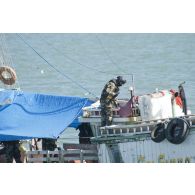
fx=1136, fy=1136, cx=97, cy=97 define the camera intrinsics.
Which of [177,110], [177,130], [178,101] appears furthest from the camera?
[178,101]

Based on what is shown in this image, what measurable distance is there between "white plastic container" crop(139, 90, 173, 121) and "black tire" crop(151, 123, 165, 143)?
570 mm

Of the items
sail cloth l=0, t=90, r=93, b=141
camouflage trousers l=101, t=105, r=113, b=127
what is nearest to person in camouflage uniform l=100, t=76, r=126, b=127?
camouflage trousers l=101, t=105, r=113, b=127

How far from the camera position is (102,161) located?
74.5ft

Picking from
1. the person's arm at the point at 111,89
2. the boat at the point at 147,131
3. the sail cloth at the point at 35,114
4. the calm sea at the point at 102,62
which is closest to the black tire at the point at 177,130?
the boat at the point at 147,131

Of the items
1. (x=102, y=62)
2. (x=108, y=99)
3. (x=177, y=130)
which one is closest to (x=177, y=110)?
(x=177, y=130)

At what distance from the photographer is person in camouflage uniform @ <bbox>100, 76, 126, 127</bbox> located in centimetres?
2294

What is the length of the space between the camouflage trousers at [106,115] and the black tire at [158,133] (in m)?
1.15

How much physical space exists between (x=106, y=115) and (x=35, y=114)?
1904mm

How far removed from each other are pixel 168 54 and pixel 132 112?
2748cm

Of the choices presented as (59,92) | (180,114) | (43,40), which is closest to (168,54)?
(43,40)

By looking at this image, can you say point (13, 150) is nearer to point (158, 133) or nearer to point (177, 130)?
point (158, 133)

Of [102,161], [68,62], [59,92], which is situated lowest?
[102,161]

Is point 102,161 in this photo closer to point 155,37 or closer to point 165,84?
point 165,84

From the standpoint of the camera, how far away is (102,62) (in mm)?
47656
